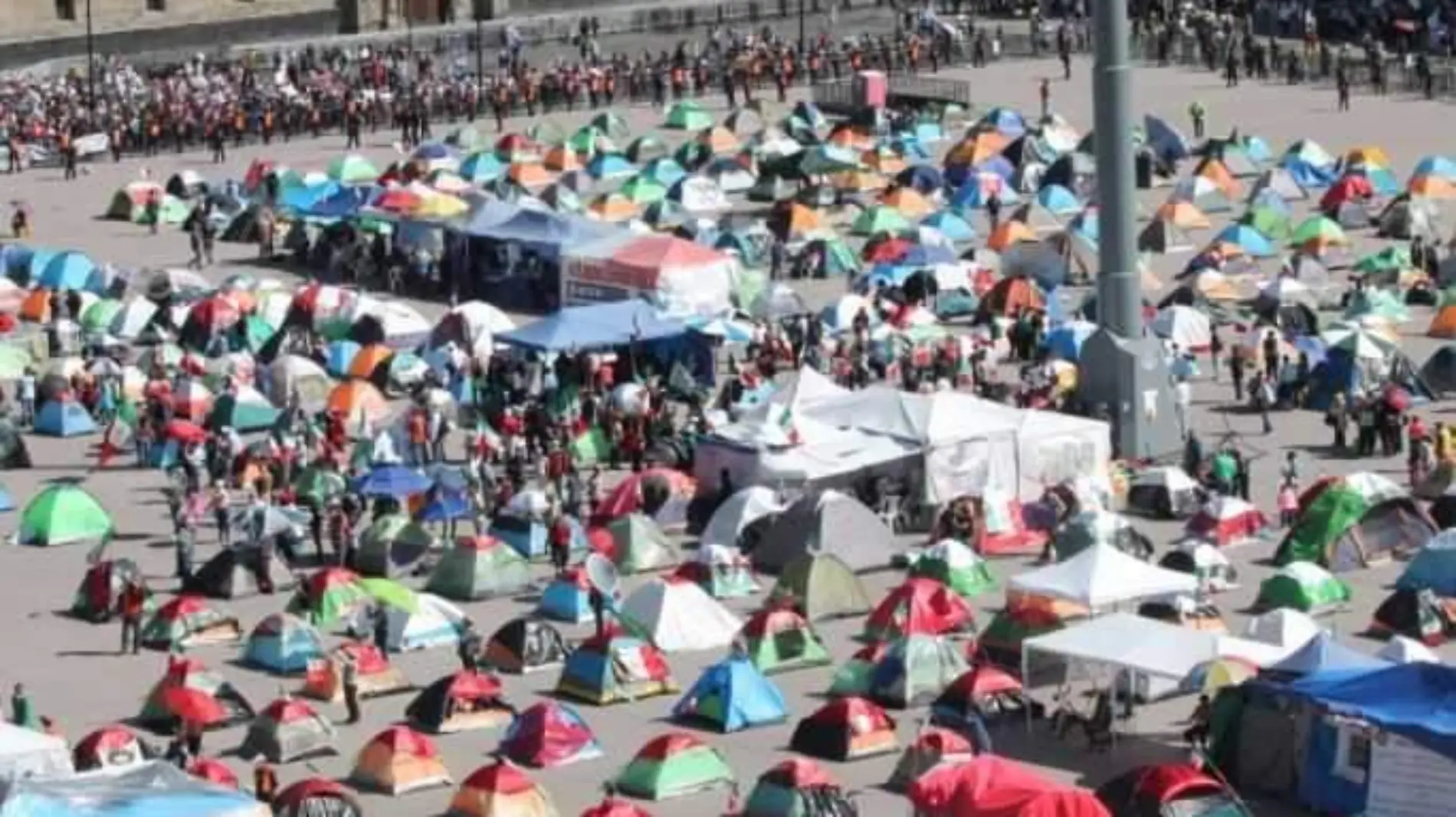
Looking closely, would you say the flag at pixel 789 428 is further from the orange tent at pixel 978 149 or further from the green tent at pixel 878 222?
the orange tent at pixel 978 149

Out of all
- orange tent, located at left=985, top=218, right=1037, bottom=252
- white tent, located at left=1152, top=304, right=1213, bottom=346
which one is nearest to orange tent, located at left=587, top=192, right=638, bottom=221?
orange tent, located at left=985, top=218, right=1037, bottom=252

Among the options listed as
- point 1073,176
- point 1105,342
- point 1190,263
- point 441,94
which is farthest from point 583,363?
point 441,94

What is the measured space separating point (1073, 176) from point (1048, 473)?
22.3 m

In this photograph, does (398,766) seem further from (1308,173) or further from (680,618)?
(1308,173)

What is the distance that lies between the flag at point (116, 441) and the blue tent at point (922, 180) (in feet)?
64.9

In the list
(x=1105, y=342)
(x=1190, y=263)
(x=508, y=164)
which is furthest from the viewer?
(x=508, y=164)

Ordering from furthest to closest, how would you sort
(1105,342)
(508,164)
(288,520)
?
(508,164) < (1105,342) < (288,520)

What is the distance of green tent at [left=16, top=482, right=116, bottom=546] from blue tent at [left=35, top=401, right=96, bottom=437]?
6377 mm

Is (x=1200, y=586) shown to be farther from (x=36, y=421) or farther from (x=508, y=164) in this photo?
(x=508, y=164)

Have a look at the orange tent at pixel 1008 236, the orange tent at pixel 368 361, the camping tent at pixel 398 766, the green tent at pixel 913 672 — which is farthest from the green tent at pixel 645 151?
the camping tent at pixel 398 766

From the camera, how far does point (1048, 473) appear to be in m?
42.5

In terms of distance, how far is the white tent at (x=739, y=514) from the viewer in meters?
40.8

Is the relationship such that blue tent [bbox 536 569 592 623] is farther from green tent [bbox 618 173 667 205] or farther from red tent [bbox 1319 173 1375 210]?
green tent [bbox 618 173 667 205]

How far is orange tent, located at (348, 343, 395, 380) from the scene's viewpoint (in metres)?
51.2
